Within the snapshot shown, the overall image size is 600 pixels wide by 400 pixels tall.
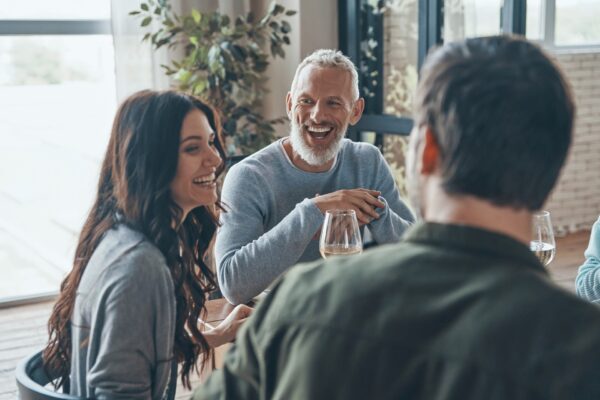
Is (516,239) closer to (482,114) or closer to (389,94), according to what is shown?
(482,114)

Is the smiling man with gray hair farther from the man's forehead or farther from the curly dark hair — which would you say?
the curly dark hair

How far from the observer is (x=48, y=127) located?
4.64 meters

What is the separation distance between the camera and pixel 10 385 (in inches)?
133

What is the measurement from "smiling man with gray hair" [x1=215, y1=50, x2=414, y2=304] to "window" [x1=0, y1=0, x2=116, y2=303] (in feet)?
7.75

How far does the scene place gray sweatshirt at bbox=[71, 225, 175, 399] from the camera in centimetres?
133

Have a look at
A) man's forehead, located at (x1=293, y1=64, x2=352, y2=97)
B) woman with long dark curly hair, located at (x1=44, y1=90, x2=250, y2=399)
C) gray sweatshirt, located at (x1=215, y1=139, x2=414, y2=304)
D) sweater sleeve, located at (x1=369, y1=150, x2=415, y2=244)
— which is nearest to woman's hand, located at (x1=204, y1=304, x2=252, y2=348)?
woman with long dark curly hair, located at (x1=44, y1=90, x2=250, y2=399)

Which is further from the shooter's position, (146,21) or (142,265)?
(146,21)

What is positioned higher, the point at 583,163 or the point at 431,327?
the point at 431,327

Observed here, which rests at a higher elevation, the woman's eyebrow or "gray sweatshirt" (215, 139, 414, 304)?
the woman's eyebrow

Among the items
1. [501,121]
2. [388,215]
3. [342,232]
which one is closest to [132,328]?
[342,232]

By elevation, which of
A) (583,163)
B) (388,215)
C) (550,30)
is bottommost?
(583,163)

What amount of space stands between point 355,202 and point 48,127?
9.52 feet

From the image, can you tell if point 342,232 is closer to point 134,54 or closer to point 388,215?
point 388,215

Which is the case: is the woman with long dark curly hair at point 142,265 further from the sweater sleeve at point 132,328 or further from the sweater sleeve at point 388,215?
the sweater sleeve at point 388,215
